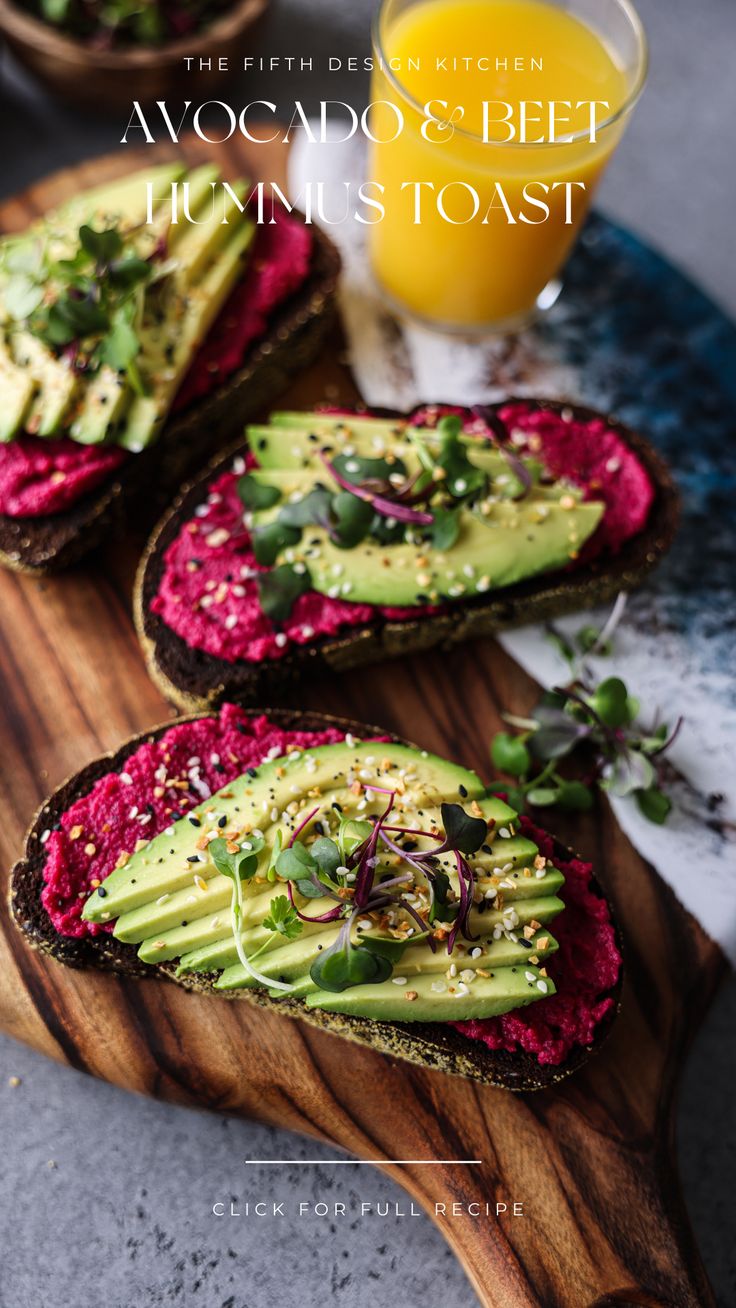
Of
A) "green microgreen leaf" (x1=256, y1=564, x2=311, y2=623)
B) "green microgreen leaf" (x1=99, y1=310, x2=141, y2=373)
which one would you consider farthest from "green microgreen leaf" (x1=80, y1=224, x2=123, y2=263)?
"green microgreen leaf" (x1=256, y1=564, x2=311, y2=623)

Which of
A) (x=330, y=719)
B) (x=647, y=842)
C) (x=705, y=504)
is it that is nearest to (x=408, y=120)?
(x=705, y=504)

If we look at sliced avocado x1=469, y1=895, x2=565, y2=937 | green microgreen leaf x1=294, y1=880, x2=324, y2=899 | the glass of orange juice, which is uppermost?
the glass of orange juice

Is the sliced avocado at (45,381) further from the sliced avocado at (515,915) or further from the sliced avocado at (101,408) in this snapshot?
the sliced avocado at (515,915)

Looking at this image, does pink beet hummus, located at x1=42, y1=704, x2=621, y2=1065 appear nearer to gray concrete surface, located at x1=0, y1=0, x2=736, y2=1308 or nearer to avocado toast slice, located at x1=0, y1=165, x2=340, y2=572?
gray concrete surface, located at x1=0, y1=0, x2=736, y2=1308

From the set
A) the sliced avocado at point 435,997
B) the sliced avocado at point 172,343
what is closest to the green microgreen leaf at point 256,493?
the sliced avocado at point 172,343

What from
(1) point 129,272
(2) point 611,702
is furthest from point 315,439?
(2) point 611,702

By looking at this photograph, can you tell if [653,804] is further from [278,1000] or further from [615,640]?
[278,1000]
